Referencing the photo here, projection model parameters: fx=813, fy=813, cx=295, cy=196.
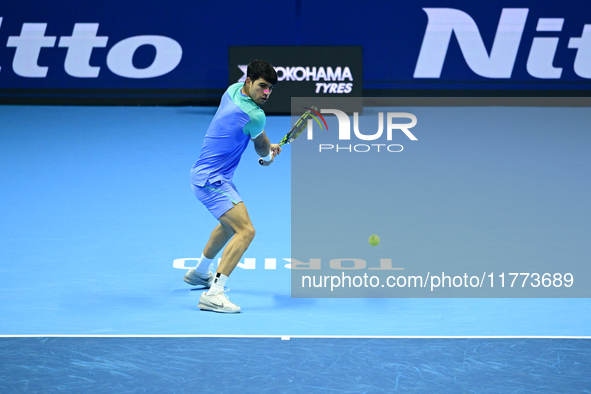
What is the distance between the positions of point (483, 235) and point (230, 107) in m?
3.63

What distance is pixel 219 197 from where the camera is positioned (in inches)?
259

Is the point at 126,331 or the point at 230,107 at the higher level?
the point at 230,107

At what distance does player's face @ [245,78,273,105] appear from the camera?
6.28 m

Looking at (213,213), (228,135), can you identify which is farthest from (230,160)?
(213,213)

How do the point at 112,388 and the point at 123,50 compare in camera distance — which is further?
the point at 123,50

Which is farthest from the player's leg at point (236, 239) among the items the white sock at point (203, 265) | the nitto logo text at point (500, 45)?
the nitto logo text at point (500, 45)

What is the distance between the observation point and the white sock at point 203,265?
6992mm

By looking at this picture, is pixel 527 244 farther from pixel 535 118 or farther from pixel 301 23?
pixel 301 23

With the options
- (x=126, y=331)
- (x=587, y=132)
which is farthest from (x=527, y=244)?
(x=587, y=132)

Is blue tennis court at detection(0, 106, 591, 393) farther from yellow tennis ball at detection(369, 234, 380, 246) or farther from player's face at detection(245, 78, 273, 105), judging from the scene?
player's face at detection(245, 78, 273, 105)

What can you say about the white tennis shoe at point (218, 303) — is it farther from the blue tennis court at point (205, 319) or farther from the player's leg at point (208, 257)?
the player's leg at point (208, 257)

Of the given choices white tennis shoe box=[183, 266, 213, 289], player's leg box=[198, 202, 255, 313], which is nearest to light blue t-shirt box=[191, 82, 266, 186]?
player's leg box=[198, 202, 255, 313]

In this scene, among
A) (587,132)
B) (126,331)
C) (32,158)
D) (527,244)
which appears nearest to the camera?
(126,331)

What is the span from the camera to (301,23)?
16.7m
